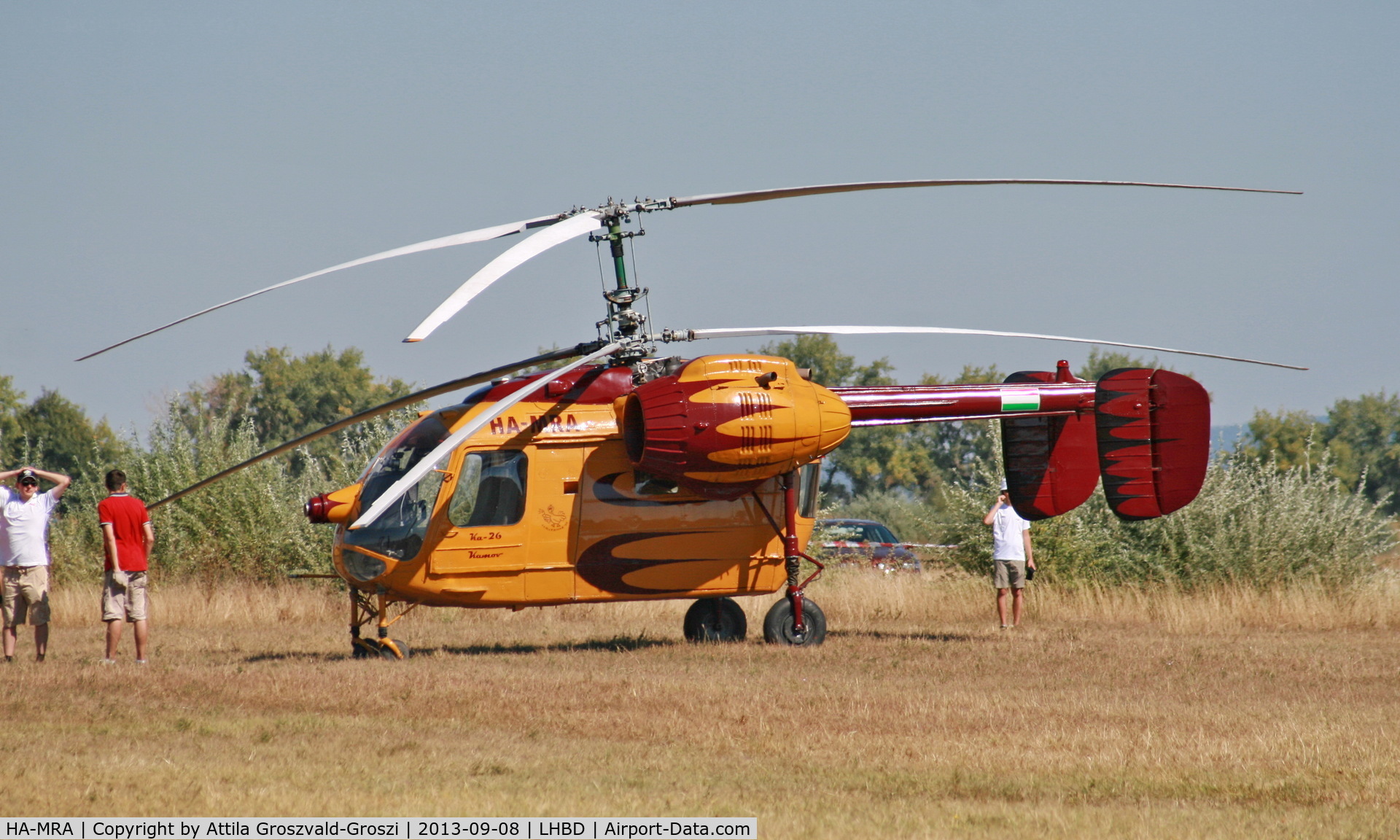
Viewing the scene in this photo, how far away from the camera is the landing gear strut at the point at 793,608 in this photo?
1281 cm

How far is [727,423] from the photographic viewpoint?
37.8ft

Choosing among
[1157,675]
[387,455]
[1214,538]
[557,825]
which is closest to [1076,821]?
[557,825]

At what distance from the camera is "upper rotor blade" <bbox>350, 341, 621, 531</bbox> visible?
9.27m

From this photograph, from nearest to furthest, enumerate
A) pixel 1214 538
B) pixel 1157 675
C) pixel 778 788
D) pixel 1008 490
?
pixel 778 788, pixel 1157 675, pixel 1008 490, pixel 1214 538

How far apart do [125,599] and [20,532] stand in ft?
3.57

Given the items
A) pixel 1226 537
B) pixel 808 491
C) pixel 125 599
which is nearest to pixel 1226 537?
pixel 1226 537

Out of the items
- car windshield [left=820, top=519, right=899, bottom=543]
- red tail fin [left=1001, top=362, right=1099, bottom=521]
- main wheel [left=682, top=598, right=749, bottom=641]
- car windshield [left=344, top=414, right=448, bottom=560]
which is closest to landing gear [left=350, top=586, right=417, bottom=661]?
car windshield [left=344, top=414, right=448, bottom=560]

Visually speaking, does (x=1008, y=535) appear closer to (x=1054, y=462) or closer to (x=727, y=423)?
(x=1054, y=462)

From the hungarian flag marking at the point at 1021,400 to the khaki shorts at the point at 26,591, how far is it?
937cm

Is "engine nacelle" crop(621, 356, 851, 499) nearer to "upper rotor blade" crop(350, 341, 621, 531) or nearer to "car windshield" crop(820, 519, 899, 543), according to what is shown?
"upper rotor blade" crop(350, 341, 621, 531)

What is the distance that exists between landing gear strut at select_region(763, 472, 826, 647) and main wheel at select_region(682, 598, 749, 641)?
0.63m

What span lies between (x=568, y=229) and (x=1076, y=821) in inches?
237

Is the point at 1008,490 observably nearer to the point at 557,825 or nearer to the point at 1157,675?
the point at 1157,675

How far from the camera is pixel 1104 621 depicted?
16422 mm
